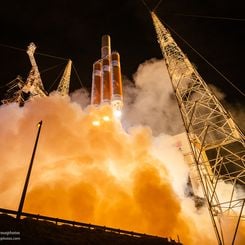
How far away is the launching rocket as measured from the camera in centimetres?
3922

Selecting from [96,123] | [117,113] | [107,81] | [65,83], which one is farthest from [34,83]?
[117,113]

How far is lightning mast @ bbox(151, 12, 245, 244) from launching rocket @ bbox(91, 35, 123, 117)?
44.0ft

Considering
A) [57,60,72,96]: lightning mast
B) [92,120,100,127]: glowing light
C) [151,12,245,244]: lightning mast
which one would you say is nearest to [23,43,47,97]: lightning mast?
[57,60,72,96]: lightning mast

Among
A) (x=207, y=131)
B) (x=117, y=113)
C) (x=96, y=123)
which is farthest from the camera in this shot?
(x=117, y=113)

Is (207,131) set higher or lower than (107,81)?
lower

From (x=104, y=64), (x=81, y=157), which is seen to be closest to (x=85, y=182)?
(x=81, y=157)

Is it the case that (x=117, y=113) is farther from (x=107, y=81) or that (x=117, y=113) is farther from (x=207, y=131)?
(x=207, y=131)

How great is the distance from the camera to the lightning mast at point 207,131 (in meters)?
17.8

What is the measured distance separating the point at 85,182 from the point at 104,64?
84.7ft

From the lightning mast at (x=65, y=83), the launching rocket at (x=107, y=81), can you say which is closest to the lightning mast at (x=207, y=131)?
the launching rocket at (x=107, y=81)

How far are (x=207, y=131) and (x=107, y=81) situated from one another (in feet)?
87.2

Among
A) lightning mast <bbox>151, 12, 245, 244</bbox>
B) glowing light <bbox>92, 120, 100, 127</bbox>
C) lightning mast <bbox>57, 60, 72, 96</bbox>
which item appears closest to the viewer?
lightning mast <bbox>151, 12, 245, 244</bbox>

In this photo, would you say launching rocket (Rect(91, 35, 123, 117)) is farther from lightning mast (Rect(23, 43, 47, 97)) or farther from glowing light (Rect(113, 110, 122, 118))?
lightning mast (Rect(23, 43, 47, 97))

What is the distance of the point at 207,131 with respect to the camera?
18.8m
